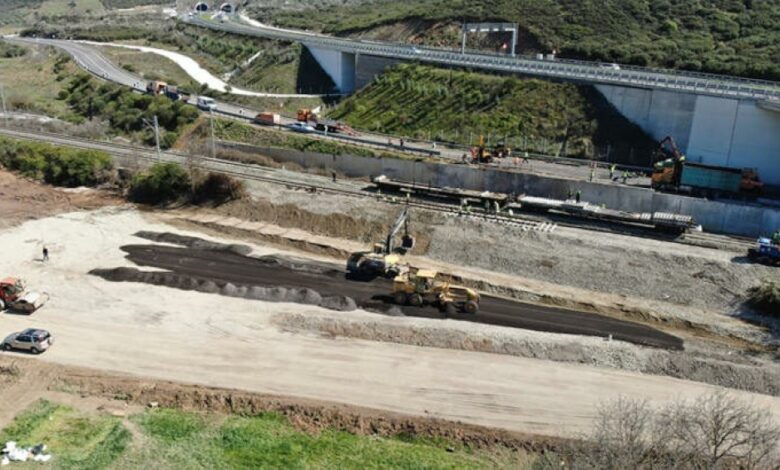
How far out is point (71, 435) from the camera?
28656mm

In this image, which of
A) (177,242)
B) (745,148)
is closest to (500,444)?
(177,242)

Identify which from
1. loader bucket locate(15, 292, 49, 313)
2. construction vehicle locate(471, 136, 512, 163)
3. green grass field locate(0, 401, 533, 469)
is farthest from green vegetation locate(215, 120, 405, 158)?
green grass field locate(0, 401, 533, 469)

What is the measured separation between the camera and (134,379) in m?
32.8

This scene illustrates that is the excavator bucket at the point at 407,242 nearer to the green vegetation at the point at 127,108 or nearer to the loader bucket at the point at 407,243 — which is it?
the loader bucket at the point at 407,243

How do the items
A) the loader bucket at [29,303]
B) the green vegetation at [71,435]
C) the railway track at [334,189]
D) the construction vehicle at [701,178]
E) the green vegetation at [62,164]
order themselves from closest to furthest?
the green vegetation at [71,435], the loader bucket at [29,303], the railway track at [334,189], the construction vehicle at [701,178], the green vegetation at [62,164]

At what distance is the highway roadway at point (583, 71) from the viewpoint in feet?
187

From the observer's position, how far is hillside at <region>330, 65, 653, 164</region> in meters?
62.2

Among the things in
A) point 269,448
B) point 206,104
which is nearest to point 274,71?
point 206,104

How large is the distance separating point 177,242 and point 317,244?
34.4ft

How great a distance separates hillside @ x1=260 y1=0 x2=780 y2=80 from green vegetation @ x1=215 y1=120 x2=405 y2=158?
3621 centimetres

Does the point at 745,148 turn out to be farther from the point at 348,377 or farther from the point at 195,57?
the point at 195,57

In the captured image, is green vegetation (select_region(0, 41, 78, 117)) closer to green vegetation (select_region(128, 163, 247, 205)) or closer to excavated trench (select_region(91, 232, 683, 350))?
green vegetation (select_region(128, 163, 247, 205))

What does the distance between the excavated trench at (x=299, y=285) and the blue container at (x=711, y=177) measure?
59.5 feet

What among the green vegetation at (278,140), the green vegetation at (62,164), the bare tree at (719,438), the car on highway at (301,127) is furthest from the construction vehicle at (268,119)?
the bare tree at (719,438)
